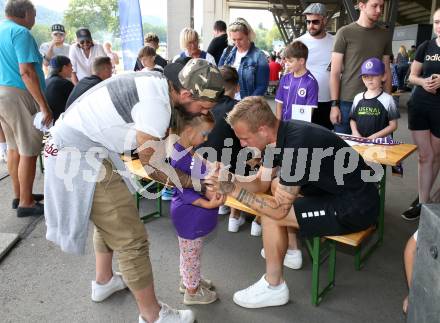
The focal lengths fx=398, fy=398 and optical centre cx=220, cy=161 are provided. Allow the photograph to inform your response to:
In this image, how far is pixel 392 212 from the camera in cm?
377

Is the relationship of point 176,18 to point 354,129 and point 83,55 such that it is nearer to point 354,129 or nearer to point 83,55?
point 83,55

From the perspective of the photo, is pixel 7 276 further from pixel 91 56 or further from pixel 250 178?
pixel 91 56

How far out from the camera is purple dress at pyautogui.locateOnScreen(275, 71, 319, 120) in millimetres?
3471

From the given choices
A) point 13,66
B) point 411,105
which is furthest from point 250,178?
point 13,66

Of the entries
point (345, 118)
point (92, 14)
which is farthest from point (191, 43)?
point (92, 14)

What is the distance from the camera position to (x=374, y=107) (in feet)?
10.7

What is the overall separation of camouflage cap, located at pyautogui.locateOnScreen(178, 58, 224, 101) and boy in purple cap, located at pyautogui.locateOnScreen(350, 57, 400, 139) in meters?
2.06

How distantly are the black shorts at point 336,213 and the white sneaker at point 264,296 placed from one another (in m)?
0.39

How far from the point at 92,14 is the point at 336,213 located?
21.9ft

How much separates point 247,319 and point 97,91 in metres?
1.47

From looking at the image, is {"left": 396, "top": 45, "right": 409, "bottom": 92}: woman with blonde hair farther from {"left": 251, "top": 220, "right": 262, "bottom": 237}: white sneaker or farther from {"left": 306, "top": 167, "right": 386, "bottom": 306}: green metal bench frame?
{"left": 251, "top": 220, "right": 262, "bottom": 237}: white sneaker

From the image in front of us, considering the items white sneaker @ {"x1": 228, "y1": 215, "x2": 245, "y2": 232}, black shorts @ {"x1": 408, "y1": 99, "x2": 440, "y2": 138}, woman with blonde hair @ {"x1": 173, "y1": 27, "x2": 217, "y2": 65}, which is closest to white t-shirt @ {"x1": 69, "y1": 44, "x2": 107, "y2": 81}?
woman with blonde hair @ {"x1": 173, "y1": 27, "x2": 217, "y2": 65}

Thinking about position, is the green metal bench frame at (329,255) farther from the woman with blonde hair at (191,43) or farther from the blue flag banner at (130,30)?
the blue flag banner at (130,30)

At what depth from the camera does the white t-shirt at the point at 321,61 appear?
12.6 feet
